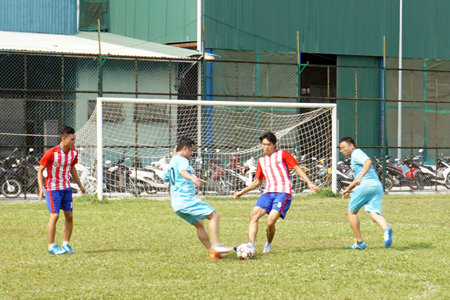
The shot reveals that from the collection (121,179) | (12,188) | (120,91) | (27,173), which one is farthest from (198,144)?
(12,188)

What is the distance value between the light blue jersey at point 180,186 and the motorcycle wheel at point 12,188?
9.40 m

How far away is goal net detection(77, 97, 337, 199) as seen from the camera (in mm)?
15398

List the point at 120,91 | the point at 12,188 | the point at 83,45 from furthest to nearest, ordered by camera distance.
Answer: the point at 83,45
the point at 120,91
the point at 12,188

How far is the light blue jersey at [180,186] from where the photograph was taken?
686 cm

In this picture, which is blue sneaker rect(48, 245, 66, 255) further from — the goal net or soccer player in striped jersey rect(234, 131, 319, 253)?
the goal net

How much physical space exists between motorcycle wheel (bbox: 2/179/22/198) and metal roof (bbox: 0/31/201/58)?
3576mm

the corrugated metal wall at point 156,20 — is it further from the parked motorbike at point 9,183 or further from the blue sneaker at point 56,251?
the blue sneaker at point 56,251

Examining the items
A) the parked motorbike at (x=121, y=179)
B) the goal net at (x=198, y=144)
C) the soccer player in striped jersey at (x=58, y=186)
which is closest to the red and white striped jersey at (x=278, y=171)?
the soccer player in striped jersey at (x=58, y=186)

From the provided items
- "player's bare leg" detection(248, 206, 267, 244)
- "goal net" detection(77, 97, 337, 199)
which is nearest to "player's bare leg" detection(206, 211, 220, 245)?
"player's bare leg" detection(248, 206, 267, 244)

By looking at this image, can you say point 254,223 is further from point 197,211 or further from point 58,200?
point 58,200

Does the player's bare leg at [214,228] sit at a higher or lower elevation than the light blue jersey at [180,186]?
lower

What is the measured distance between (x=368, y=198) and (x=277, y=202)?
1.32m

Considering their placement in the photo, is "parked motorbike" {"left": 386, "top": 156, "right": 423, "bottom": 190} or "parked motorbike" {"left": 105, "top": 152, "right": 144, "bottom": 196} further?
"parked motorbike" {"left": 386, "top": 156, "right": 423, "bottom": 190}

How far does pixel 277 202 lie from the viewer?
7.38 m
